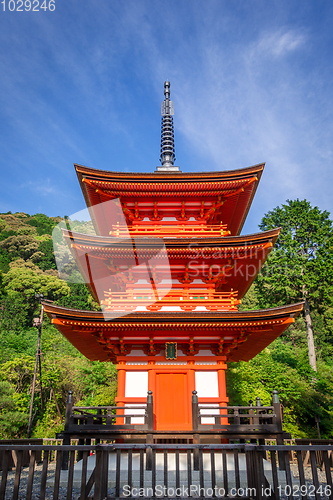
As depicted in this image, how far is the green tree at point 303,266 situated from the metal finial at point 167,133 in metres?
19.6

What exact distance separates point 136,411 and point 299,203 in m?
33.2

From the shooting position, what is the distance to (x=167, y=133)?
20188 mm

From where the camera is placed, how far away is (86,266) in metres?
14.2

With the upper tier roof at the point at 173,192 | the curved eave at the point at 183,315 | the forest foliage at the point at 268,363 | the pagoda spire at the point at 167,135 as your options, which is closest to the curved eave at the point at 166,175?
the upper tier roof at the point at 173,192

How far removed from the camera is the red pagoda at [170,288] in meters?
11.8

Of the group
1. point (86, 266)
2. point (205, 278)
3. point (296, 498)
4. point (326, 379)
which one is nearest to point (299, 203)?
point (326, 379)

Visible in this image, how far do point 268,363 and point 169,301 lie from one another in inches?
724

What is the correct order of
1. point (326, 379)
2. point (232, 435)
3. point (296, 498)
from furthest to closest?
point (326, 379) → point (232, 435) → point (296, 498)

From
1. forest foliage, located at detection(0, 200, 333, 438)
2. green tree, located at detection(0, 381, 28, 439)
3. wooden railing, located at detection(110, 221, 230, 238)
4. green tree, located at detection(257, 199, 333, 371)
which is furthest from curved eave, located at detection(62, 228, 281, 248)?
green tree, located at detection(257, 199, 333, 371)

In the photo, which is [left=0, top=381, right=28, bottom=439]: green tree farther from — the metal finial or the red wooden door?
the metal finial

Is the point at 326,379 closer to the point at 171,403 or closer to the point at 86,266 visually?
the point at 171,403

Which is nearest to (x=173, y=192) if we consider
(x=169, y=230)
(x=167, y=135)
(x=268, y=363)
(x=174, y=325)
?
(x=169, y=230)

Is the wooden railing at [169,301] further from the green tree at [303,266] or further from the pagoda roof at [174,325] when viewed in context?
the green tree at [303,266]

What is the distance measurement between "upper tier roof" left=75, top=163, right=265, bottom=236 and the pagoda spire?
2.78 m
